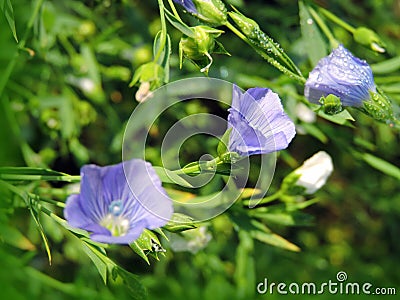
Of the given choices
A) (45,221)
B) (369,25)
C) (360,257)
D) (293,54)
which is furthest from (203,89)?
(360,257)

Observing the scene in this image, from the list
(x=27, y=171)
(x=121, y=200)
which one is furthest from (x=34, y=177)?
(x=121, y=200)

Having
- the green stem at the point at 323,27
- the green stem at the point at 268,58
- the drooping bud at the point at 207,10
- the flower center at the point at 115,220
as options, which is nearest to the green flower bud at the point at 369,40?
the green stem at the point at 323,27

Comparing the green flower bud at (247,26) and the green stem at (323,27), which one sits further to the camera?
the green stem at (323,27)

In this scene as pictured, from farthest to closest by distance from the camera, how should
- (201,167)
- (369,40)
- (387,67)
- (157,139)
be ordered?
(157,139) < (387,67) < (369,40) < (201,167)

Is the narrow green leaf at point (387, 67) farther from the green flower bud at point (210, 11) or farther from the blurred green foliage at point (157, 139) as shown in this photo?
the green flower bud at point (210, 11)

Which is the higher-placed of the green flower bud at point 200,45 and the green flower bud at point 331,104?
the green flower bud at point 200,45

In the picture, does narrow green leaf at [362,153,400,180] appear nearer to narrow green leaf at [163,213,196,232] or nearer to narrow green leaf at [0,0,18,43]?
narrow green leaf at [163,213,196,232]

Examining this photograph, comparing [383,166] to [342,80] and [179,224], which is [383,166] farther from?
[179,224]
